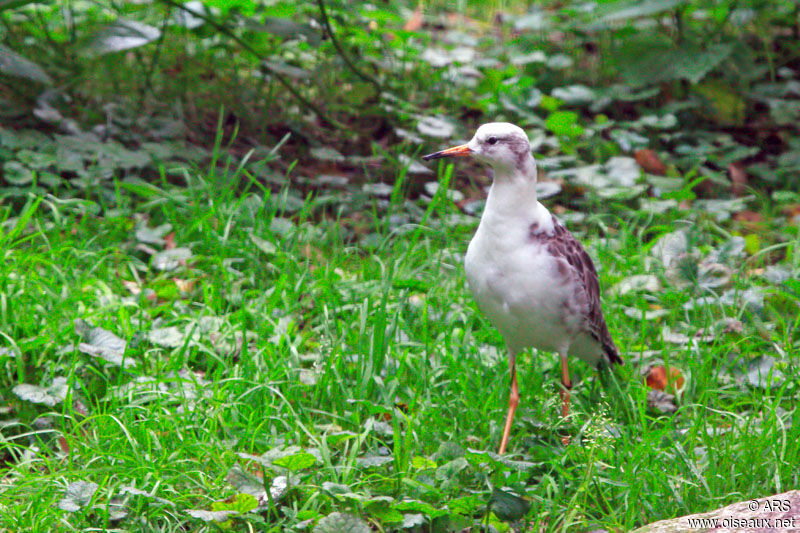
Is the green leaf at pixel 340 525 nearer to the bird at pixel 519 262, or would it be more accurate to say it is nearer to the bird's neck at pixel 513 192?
the bird at pixel 519 262

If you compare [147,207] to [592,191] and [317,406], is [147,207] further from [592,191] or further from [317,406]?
[592,191]

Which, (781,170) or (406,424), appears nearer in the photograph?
(406,424)

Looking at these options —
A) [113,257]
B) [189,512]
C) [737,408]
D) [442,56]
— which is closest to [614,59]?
[442,56]

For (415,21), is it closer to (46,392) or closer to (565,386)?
(565,386)

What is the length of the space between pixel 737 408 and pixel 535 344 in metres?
0.88

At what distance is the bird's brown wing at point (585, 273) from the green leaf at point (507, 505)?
747mm

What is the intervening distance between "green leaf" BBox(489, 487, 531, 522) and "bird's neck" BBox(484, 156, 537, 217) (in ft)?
2.92

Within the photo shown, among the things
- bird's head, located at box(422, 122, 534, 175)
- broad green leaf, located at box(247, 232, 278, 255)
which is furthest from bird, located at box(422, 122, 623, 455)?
broad green leaf, located at box(247, 232, 278, 255)

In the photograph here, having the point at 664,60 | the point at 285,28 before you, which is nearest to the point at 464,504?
the point at 285,28

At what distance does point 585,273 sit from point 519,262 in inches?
12.7

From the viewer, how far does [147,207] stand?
417cm

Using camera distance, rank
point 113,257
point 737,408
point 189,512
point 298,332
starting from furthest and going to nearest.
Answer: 1. point 113,257
2. point 298,332
3. point 737,408
4. point 189,512

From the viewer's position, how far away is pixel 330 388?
2994mm

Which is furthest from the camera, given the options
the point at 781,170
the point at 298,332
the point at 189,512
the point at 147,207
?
the point at 781,170
